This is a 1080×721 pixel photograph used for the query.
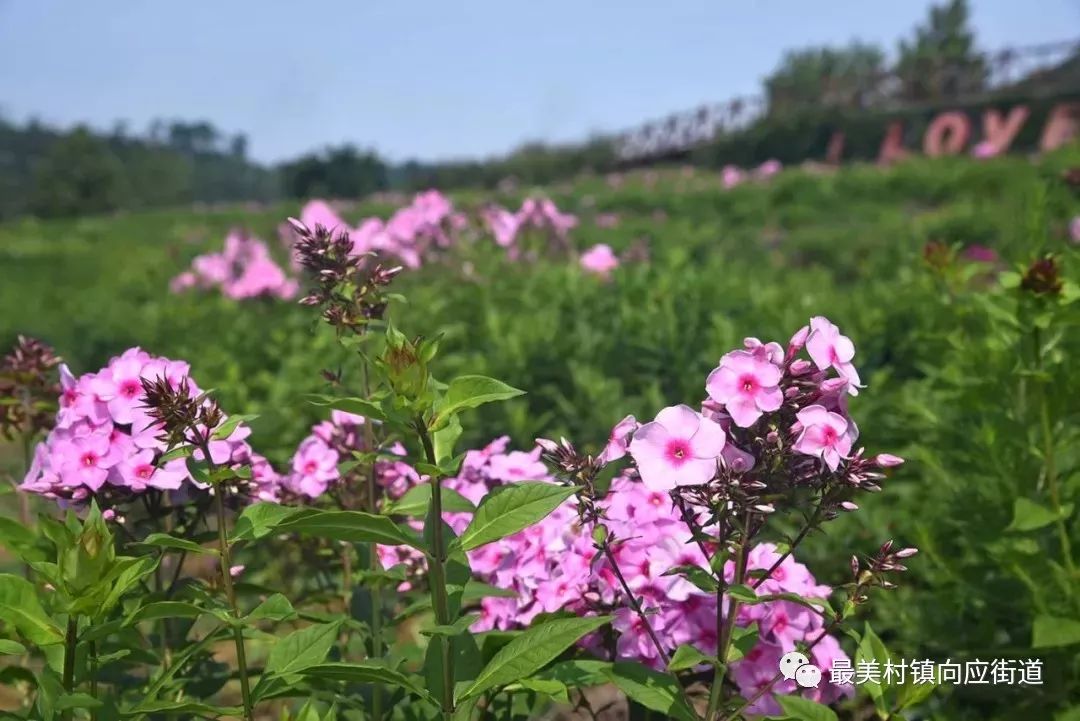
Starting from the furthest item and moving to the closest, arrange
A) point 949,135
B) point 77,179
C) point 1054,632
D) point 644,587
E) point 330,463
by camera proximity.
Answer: point 77,179 → point 949,135 → point 1054,632 → point 330,463 → point 644,587

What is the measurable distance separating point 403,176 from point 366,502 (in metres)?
39.4

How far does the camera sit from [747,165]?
2877 centimetres

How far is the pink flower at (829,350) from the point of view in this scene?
4.87ft

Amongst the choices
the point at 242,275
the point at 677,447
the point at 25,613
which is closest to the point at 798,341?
the point at 677,447

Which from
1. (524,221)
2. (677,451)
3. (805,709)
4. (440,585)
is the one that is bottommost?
(805,709)

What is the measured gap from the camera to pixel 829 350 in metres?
1.50

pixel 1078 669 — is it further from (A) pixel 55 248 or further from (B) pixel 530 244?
(A) pixel 55 248

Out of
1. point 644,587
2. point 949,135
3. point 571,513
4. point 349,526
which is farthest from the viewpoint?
point 949,135

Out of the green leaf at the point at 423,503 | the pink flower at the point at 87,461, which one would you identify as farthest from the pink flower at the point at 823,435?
the pink flower at the point at 87,461

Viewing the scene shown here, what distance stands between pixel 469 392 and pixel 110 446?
70cm

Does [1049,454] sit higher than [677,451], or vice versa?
[677,451]

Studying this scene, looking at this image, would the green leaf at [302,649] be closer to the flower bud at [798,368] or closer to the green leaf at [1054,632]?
the flower bud at [798,368]

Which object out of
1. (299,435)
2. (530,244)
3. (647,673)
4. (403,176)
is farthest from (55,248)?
(403,176)

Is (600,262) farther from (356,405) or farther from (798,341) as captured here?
(356,405)
